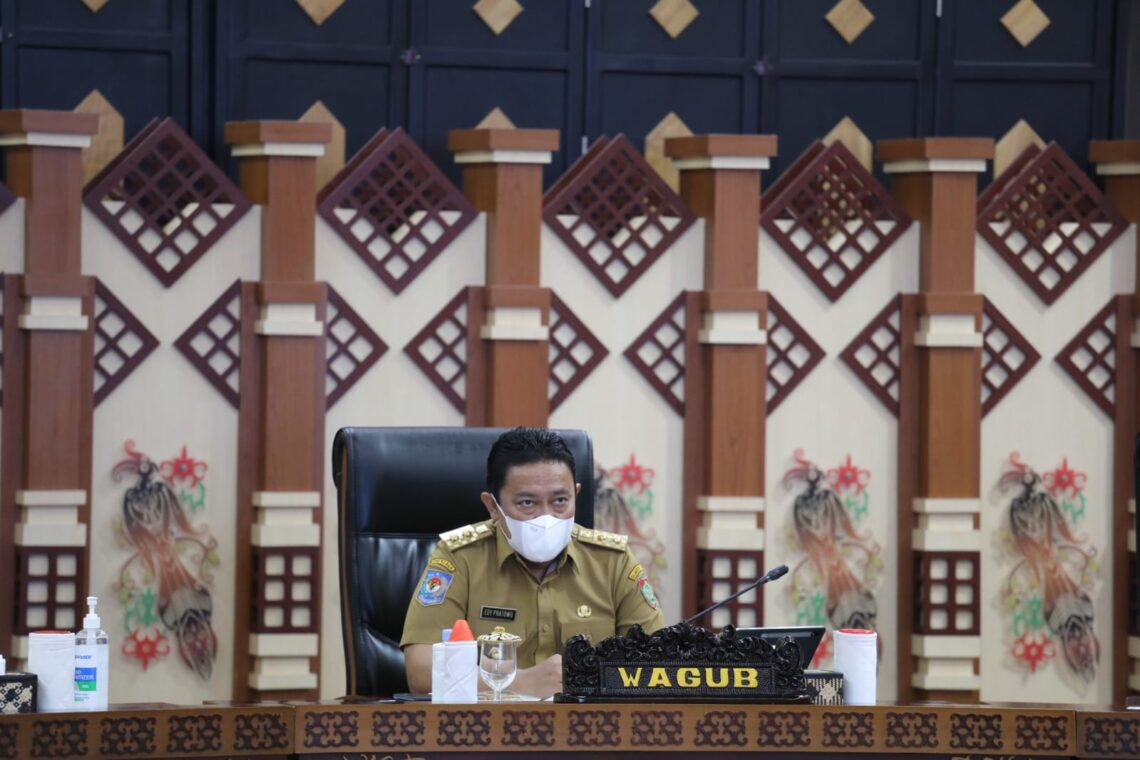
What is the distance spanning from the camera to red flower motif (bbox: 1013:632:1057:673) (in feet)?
19.0

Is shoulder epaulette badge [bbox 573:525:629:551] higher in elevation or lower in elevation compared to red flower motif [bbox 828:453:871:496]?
lower

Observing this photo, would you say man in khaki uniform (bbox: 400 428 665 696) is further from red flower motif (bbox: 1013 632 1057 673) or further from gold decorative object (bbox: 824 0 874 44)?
gold decorative object (bbox: 824 0 874 44)

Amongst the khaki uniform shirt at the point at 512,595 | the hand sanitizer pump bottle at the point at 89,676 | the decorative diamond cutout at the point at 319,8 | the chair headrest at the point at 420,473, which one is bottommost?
the hand sanitizer pump bottle at the point at 89,676

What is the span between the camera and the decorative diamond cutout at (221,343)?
5.30 metres

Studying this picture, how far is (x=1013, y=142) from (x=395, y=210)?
7.52ft

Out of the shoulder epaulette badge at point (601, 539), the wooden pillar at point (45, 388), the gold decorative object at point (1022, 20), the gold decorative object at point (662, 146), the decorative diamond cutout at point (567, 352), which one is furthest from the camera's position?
the gold decorative object at point (1022, 20)

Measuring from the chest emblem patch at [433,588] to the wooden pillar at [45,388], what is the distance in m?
1.77

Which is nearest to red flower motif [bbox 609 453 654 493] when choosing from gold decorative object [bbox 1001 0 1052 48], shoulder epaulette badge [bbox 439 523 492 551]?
shoulder epaulette badge [bbox 439 523 492 551]

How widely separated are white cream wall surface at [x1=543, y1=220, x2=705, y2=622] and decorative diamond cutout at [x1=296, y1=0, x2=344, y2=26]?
1.14m

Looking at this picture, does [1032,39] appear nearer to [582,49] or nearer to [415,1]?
[582,49]

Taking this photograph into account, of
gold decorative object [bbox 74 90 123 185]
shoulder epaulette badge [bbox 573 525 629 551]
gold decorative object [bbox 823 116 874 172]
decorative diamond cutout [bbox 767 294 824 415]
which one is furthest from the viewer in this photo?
gold decorative object [bbox 823 116 874 172]

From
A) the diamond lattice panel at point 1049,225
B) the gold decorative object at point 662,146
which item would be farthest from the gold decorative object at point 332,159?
the diamond lattice panel at point 1049,225

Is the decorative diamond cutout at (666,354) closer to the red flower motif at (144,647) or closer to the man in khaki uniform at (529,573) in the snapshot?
the red flower motif at (144,647)

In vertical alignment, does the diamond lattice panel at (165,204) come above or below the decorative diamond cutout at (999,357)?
above
